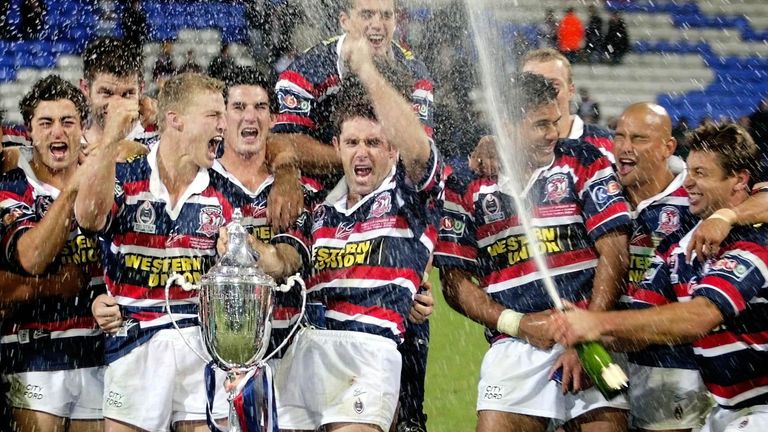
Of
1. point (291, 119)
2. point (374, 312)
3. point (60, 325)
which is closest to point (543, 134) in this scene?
point (374, 312)

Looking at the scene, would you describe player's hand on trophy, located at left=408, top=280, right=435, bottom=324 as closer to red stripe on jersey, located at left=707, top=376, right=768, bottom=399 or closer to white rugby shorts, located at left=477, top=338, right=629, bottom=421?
white rugby shorts, located at left=477, top=338, right=629, bottom=421

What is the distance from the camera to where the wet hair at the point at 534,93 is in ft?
15.3

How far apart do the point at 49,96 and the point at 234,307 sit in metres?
1.40

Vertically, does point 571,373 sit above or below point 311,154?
below

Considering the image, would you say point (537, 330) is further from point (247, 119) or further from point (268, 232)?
point (247, 119)

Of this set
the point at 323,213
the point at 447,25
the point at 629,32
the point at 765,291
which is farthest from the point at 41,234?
the point at 629,32

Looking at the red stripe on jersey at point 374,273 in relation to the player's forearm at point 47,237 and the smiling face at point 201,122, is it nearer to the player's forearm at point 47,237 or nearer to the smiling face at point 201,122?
the smiling face at point 201,122

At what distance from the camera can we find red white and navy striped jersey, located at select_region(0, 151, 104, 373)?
4.95m

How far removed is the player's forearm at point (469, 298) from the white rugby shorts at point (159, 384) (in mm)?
946

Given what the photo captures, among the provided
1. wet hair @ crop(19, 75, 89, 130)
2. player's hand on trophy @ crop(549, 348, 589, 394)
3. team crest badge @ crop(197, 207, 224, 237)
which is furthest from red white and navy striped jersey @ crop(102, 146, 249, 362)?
player's hand on trophy @ crop(549, 348, 589, 394)

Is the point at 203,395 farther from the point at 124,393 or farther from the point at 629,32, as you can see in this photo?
the point at 629,32

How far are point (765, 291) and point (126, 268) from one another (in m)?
2.25

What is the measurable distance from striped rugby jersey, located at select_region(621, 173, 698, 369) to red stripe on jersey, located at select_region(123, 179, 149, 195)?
181 cm

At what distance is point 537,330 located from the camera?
450 centimetres
